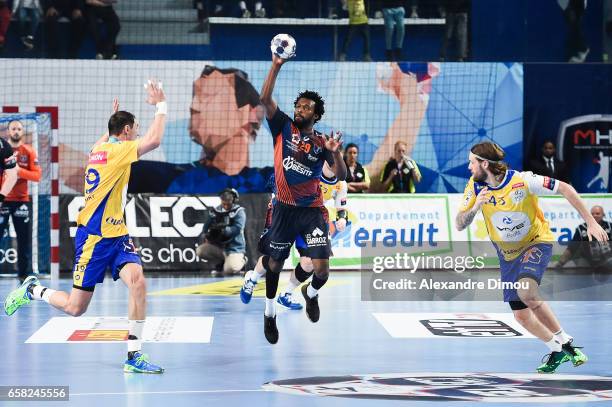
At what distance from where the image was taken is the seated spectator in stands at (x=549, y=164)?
75.5 feet

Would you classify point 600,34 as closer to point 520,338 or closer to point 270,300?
point 520,338

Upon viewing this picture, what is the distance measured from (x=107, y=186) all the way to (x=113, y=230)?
40 cm

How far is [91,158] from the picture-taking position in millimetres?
10133

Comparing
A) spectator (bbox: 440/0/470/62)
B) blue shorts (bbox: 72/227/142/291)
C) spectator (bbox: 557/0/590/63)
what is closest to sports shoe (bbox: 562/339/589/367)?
blue shorts (bbox: 72/227/142/291)

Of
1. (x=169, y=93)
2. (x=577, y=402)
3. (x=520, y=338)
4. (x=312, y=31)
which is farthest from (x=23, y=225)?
(x=577, y=402)

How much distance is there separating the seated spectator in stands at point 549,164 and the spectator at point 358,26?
4.21 m

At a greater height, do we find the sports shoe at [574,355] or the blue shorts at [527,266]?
the blue shorts at [527,266]

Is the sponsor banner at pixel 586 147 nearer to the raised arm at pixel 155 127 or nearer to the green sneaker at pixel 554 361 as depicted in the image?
the green sneaker at pixel 554 361

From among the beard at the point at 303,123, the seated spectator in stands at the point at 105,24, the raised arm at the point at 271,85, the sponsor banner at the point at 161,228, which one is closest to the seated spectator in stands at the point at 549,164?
the sponsor banner at the point at 161,228

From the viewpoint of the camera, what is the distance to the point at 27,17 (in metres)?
23.3

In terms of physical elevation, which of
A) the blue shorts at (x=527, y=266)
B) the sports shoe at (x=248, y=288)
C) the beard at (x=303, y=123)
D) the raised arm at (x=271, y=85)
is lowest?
the sports shoe at (x=248, y=288)

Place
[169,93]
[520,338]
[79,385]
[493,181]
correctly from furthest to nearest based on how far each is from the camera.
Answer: [169,93], [520,338], [493,181], [79,385]

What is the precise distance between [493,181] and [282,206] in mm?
2564

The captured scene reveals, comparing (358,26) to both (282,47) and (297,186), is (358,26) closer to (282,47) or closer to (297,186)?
(297,186)
